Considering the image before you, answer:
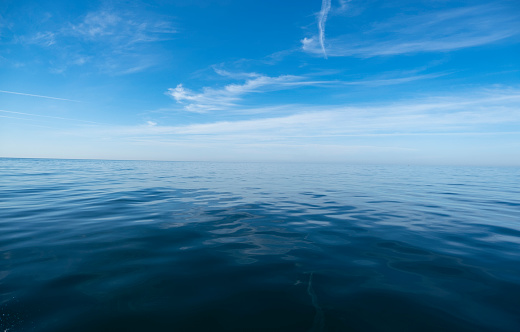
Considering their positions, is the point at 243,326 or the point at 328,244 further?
the point at 328,244

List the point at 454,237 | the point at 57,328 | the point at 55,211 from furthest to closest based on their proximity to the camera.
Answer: the point at 55,211, the point at 454,237, the point at 57,328

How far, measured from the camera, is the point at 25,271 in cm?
403

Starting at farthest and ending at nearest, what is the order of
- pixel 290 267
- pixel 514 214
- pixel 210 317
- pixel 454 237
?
pixel 514 214 → pixel 454 237 → pixel 290 267 → pixel 210 317

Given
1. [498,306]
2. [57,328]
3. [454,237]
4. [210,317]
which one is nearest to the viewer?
[57,328]

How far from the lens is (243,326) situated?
287 centimetres

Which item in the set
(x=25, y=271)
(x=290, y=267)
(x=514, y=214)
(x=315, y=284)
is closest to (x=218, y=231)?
(x=290, y=267)

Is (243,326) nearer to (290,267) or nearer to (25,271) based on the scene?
(290,267)

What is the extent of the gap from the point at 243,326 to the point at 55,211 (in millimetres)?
9619

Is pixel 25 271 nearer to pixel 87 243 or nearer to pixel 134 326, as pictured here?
pixel 87 243

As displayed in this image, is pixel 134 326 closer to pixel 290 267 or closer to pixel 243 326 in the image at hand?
pixel 243 326

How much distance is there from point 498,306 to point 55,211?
12727 mm

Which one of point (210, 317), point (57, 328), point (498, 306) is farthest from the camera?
point (498, 306)

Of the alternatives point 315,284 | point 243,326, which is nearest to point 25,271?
point 243,326

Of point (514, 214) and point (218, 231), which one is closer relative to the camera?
point (218, 231)
